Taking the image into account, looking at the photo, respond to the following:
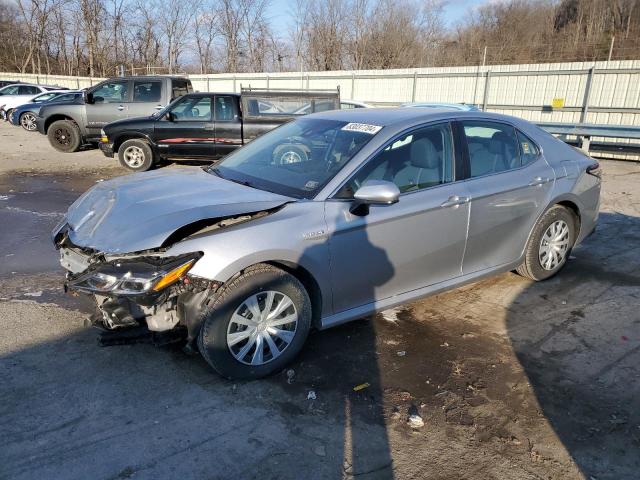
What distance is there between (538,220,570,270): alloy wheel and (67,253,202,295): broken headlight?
3448 mm

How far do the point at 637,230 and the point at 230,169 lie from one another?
19.0 feet

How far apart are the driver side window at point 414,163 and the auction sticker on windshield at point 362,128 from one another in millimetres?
178

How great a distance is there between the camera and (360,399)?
3174 mm

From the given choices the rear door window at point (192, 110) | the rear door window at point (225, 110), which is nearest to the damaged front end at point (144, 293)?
the rear door window at point (225, 110)

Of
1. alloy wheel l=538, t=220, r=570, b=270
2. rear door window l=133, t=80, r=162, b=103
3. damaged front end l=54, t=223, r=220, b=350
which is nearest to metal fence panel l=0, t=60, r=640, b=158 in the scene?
rear door window l=133, t=80, r=162, b=103

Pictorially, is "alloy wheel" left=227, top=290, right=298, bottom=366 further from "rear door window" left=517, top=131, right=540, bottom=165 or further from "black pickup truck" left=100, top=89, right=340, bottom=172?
"black pickup truck" left=100, top=89, right=340, bottom=172

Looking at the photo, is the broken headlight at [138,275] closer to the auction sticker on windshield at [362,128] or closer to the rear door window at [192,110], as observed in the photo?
the auction sticker on windshield at [362,128]

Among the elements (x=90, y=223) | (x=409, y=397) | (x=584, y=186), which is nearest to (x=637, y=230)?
(x=584, y=186)

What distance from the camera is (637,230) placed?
6980mm

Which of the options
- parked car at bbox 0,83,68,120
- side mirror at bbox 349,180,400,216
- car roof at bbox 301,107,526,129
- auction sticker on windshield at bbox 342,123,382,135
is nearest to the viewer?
side mirror at bbox 349,180,400,216

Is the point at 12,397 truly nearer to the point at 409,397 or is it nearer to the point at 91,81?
the point at 409,397

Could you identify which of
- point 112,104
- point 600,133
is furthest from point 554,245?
point 112,104

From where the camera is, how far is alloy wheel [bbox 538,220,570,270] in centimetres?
490

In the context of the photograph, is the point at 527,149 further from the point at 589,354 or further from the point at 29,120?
the point at 29,120
